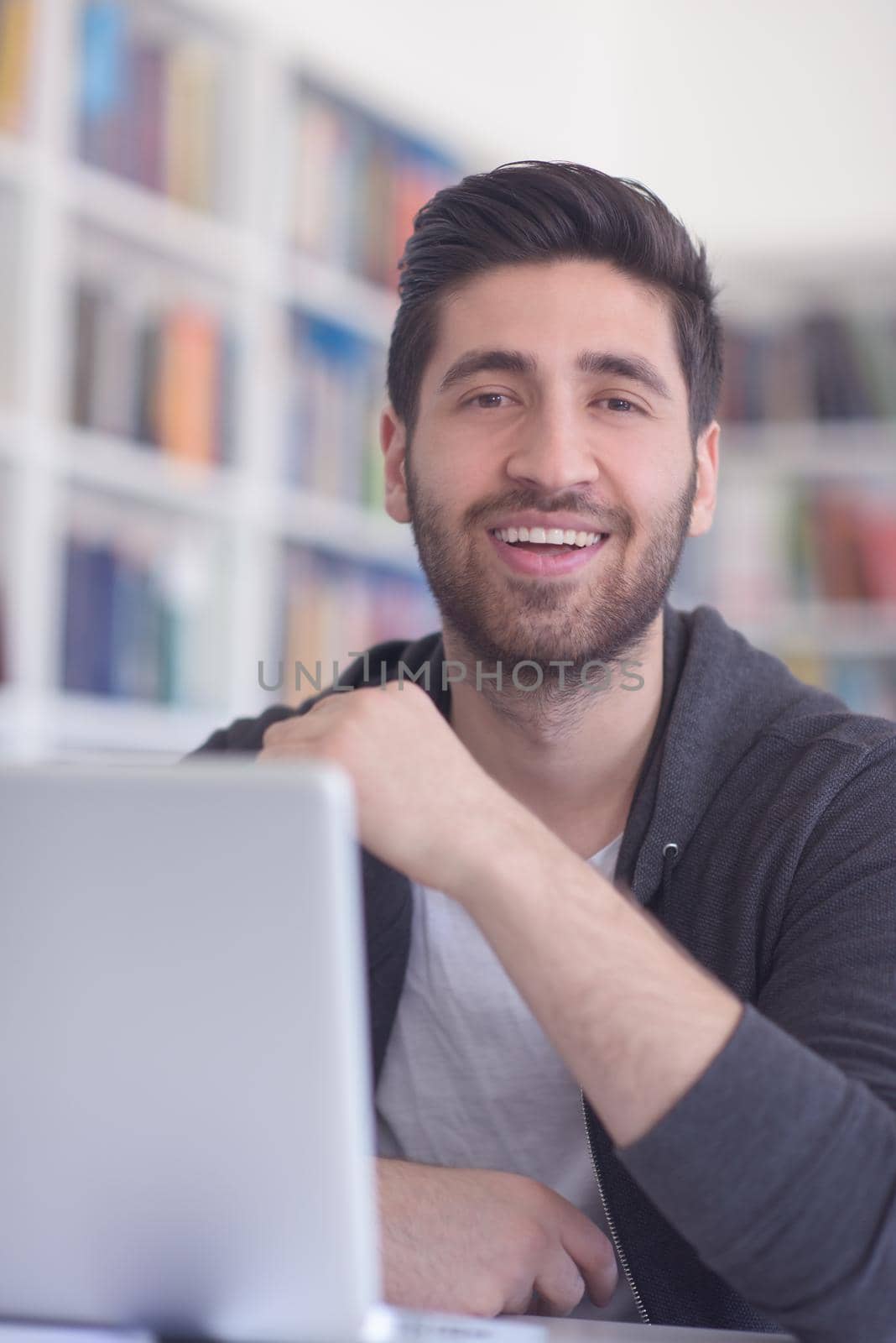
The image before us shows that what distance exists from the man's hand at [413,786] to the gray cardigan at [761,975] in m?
0.20

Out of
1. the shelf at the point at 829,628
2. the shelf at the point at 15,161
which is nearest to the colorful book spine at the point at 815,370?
the shelf at the point at 829,628

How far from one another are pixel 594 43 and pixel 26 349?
2.57 m

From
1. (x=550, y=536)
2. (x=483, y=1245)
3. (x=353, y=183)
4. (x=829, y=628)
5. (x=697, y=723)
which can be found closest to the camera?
(x=483, y=1245)

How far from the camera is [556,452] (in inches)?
56.4

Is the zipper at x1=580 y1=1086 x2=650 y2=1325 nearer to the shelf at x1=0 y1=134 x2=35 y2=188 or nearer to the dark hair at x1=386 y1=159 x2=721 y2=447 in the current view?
the dark hair at x1=386 y1=159 x2=721 y2=447

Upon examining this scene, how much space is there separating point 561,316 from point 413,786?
2.20 feet

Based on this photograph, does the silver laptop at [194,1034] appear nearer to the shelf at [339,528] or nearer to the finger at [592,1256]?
the finger at [592,1256]

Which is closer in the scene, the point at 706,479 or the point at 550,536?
the point at 550,536

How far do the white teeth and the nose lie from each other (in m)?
0.04

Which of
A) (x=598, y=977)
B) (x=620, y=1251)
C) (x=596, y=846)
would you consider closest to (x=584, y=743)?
(x=596, y=846)

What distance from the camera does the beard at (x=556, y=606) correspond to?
1479mm

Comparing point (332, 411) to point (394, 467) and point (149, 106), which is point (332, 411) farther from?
point (394, 467)

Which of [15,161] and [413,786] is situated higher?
[15,161]

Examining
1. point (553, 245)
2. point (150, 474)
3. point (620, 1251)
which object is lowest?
point (620, 1251)
